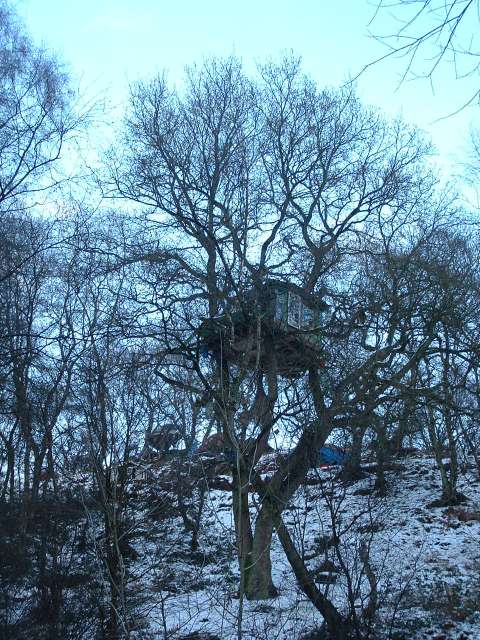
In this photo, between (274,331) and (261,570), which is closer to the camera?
(274,331)

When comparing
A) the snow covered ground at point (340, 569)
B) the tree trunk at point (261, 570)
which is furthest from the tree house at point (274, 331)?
the tree trunk at point (261, 570)

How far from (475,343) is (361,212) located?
11.0 feet

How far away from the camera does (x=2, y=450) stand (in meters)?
13.1

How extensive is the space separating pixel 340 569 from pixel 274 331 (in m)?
3.47

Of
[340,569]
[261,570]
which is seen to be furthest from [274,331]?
[261,570]

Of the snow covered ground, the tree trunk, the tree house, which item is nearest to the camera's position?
the snow covered ground

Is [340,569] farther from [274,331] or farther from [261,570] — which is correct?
[274,331]

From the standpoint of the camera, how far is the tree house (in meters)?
9.88

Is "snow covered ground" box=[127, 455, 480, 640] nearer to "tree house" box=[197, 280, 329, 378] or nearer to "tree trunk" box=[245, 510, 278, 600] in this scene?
"tree trunk" box=[245, 510, 278, 600]

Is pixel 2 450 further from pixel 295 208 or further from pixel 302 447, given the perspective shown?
pixel 295 208

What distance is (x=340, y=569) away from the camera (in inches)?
370

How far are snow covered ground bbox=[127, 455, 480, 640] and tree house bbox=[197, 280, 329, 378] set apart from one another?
1.95m

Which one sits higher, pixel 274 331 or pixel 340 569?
pixel 274 331

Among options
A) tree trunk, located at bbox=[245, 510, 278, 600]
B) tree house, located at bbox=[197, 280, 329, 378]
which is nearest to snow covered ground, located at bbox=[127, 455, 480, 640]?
tree trunk, located at bbox=[245, 510, 278, 600]
